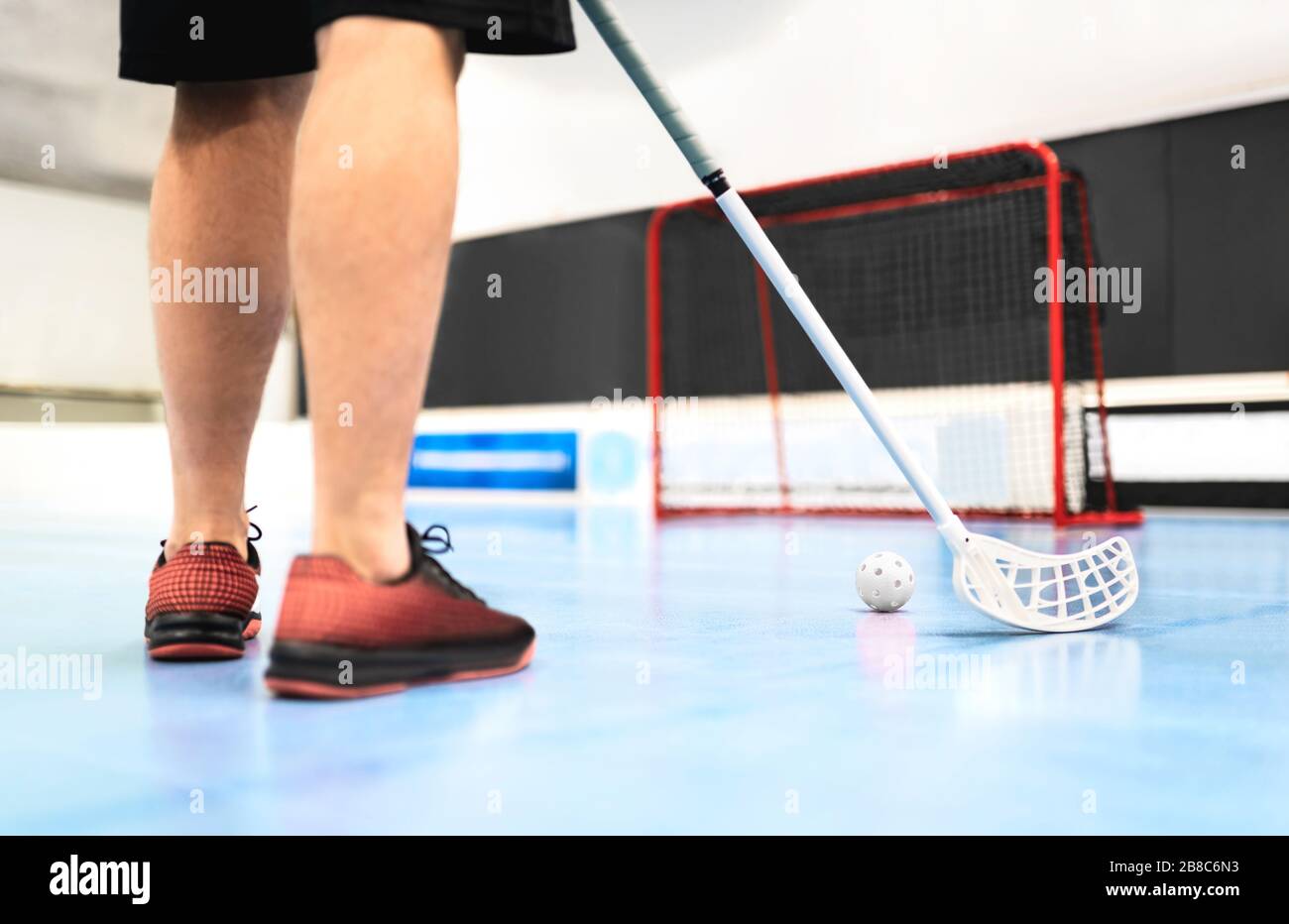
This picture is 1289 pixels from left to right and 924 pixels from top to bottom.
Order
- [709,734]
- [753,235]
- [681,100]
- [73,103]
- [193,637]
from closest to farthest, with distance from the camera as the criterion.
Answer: [709,734], [193,637], [753,235], [681,100], [73,103]

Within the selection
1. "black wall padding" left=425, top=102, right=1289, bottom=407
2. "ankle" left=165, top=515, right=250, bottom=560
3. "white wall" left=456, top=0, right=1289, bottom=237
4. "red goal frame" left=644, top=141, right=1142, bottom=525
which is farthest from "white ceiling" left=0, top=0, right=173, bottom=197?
"ankle" left=165, top=515, right=250, bottom=560

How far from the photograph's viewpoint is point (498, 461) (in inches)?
233

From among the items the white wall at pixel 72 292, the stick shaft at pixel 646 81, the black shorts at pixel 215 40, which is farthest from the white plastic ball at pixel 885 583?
the white wall at pixel 72 292

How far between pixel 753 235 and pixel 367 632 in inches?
22.1

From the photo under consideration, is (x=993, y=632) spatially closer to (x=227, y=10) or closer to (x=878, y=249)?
(x=227, y=10)

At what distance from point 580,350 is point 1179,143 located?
2693 millimetres

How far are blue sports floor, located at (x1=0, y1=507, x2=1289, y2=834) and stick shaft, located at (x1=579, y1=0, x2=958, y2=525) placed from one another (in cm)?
17

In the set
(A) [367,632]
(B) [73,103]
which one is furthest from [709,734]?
(B) [73,103]

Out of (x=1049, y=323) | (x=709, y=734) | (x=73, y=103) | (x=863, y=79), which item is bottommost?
(x=709, y=734)

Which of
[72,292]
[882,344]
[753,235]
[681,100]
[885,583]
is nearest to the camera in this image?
[753,235]

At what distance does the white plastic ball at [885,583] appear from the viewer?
138 centimetres

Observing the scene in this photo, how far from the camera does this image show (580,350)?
18.8 ft

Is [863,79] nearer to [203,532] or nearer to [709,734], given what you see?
[203,532]
